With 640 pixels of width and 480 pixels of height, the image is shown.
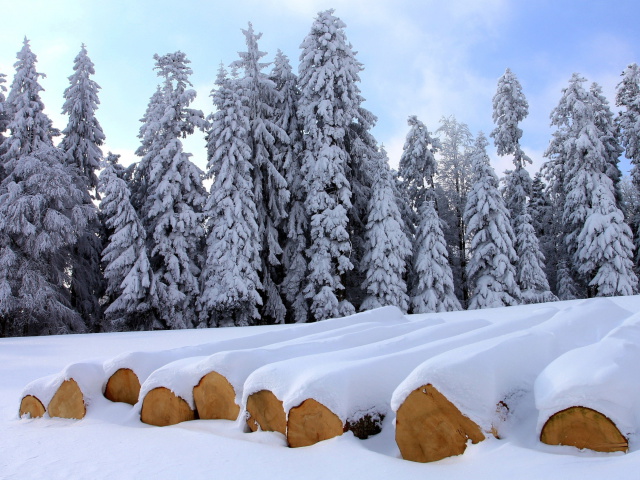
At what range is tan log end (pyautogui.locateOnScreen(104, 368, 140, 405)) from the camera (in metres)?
3.54

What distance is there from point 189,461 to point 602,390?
1951 millimetres

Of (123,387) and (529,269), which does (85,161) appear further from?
(529,269)

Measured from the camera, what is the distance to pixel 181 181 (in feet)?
56.2

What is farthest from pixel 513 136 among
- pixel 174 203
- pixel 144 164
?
pixel 144 164

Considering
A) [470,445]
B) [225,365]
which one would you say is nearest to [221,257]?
[225,365]

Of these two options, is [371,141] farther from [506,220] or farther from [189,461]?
[189,461]

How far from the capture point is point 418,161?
21562 millimetres

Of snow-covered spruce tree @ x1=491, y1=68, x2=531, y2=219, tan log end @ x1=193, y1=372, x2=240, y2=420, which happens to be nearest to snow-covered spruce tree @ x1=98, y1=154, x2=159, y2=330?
tan log end @ x1=193, y1=372, x2=240, y2=420

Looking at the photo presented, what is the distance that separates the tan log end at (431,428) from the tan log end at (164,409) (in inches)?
61.0

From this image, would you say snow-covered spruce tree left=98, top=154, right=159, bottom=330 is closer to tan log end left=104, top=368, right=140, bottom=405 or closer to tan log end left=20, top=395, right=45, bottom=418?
tan log end left=20, top=395, right=45, bottom=418

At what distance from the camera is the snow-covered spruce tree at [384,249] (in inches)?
693

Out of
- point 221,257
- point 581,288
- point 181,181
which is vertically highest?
point 181,181

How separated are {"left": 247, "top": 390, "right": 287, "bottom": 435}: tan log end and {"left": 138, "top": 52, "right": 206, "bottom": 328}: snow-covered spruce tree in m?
13.7

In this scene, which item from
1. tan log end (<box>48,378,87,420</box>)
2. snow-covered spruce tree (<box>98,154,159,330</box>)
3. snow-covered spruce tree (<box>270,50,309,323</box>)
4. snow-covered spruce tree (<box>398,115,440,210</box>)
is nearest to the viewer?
tan log end (<box>48,378,87,420</box>)
